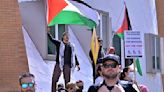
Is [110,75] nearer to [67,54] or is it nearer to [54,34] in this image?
[67,54]

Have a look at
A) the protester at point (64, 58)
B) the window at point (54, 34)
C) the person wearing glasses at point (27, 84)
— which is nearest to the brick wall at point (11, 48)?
the protester at point (64, 58)

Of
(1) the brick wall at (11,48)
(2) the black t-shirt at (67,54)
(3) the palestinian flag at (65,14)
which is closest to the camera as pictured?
(3) the palestinian flag at (65,14)

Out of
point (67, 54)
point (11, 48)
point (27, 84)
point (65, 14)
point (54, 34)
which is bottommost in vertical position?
point (27, 84)

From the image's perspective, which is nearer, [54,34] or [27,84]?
[27,84]

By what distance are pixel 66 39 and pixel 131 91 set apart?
566 cm

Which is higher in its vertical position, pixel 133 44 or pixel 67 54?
pixel 133 44

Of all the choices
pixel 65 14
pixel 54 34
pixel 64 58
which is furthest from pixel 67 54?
pixel 54 34

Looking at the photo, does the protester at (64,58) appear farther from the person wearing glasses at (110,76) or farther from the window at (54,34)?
the person wearing glasses at (110,76)

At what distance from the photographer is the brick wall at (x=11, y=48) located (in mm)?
12703

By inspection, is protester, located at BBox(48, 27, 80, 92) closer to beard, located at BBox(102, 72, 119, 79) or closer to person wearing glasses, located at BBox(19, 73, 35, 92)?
person wearing glasses, located at BBox(19, 73, 35, 92)

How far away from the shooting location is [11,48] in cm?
1293

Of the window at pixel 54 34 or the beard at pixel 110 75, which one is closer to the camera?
the beard at pixel 110 75

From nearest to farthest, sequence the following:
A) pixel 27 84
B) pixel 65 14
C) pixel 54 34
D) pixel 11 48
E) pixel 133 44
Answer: pixel 27 84 < pixel 65 14 < pixel 11 48 < pixel 133 44 < pixel 54 34

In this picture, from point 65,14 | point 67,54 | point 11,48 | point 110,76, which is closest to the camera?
point 110,76
